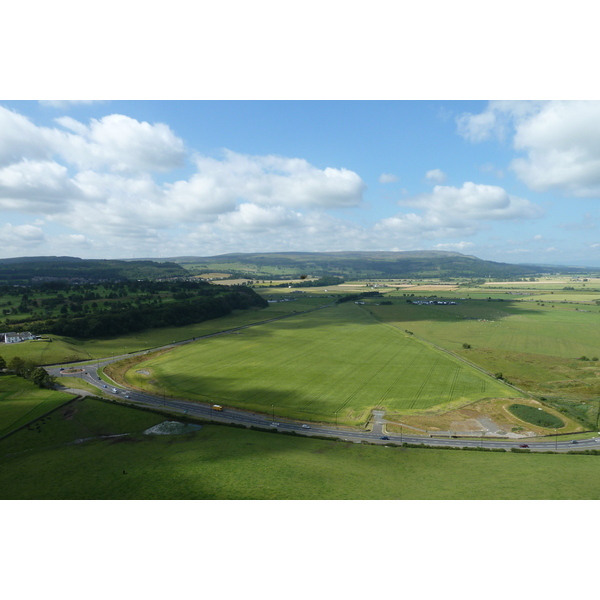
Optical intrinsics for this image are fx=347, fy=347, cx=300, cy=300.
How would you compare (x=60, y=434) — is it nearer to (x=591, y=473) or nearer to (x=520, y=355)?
(x=591, y=473)

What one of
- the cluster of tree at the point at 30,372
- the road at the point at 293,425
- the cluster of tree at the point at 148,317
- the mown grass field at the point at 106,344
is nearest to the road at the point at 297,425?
the road at the point at 293,425

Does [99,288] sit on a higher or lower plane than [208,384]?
higher

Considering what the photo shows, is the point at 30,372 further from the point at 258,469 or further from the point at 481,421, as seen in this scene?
the point at 481,421

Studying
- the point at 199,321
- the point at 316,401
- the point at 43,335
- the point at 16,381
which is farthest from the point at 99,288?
the point at 316,401

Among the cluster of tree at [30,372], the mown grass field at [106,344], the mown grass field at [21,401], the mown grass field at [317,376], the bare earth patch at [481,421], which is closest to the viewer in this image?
the mown grass field at [21,401]

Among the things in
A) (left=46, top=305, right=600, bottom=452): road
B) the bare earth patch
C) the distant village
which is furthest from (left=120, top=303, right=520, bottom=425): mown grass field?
the distant village

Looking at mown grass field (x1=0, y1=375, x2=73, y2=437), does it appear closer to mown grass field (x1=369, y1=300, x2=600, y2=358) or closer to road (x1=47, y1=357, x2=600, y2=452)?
road (x1=47, y1=357, x2=600, y2=452)

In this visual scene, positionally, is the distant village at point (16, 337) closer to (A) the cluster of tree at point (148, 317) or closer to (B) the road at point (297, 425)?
(A) the cluster of tree at point (148, 317)
